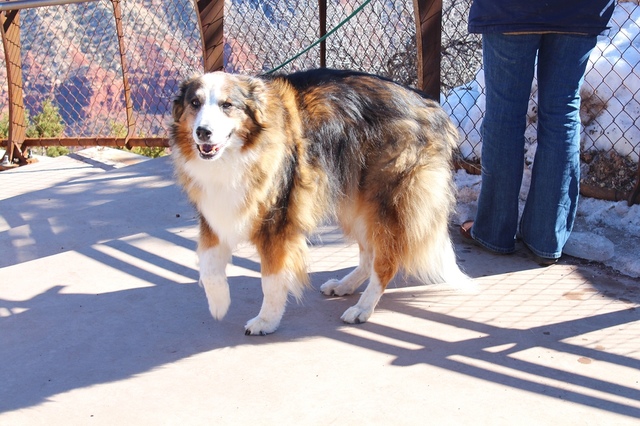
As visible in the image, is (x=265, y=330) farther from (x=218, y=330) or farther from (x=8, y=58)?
(x=8, y=58)

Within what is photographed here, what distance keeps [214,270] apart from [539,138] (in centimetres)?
184

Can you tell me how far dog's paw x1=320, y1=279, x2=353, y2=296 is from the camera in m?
3.51

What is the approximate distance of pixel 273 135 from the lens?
2.98 metres

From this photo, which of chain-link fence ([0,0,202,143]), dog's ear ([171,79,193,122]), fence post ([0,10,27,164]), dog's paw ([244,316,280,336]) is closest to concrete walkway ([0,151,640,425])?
dog's paw ([244,316,280,336])

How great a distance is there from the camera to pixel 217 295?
308 centimetres

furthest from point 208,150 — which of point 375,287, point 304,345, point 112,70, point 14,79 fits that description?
point 112,70

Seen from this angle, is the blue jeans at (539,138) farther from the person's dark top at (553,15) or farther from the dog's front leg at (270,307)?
the dog's front leg at (270,307)

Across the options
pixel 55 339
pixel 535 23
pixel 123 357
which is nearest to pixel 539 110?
pixel 535 23

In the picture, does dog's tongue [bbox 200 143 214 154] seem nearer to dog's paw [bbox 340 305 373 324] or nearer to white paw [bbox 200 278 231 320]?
white paw [bbox 200 278 231 320]

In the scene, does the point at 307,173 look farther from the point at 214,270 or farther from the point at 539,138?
the point at 539,138

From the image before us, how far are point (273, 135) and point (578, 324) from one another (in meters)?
1.55

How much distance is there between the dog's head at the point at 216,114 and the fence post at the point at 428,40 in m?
1.58

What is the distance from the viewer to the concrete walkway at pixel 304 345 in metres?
2.45

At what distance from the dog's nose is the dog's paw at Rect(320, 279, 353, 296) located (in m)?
1.10
